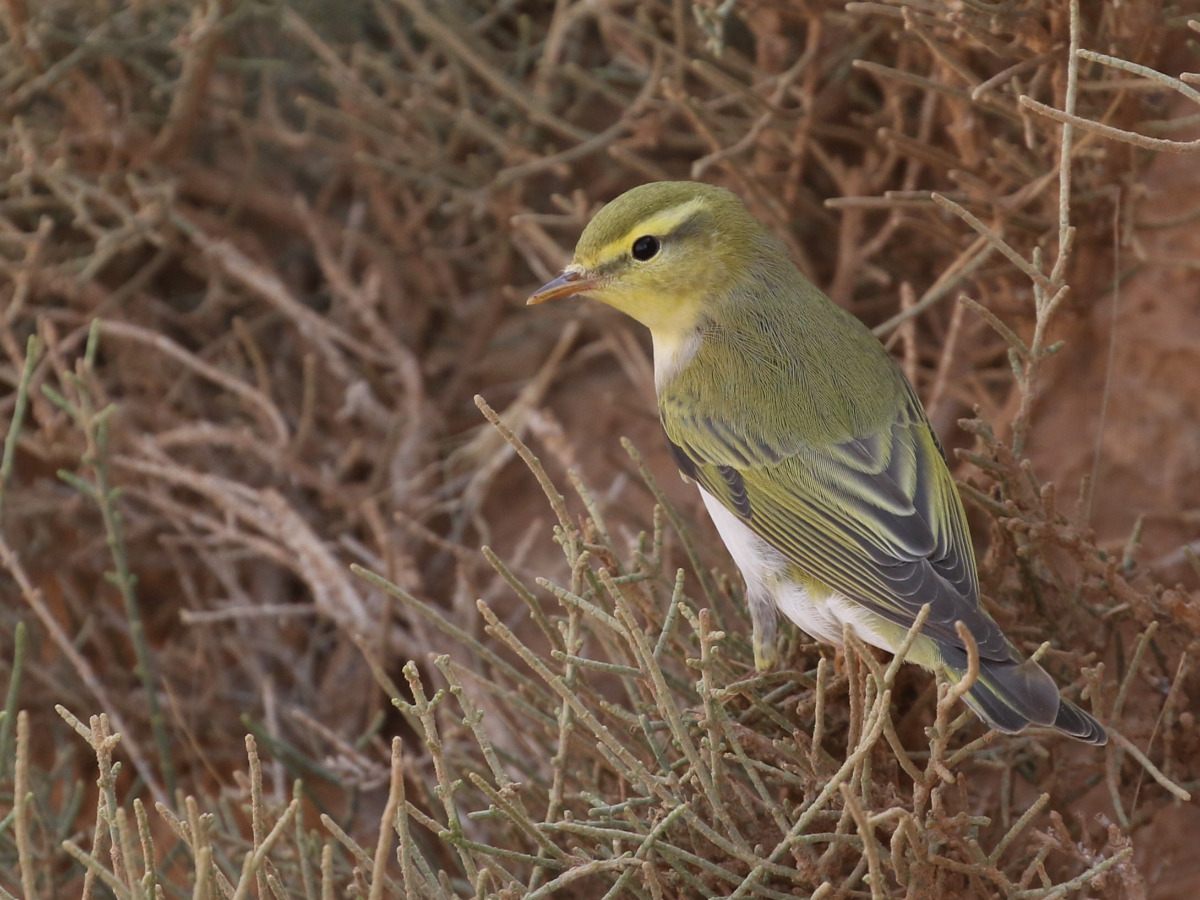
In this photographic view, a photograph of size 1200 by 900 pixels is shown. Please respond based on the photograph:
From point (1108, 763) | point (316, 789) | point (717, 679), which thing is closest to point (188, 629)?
point (316, 789)

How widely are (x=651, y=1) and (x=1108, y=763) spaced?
2322mm

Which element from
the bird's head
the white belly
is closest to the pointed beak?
the bird's head

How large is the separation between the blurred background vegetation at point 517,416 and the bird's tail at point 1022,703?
0.09 meters

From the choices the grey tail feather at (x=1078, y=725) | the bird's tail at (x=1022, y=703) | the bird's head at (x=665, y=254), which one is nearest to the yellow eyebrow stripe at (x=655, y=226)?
the bird's head at (x=665, y=254)

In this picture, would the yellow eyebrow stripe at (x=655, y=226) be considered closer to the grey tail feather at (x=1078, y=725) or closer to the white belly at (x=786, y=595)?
the white belly at (x=786, y=595)

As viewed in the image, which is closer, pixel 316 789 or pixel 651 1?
pixel 651 1

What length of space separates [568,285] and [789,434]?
0.65 metres

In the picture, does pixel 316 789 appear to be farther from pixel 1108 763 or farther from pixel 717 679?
pixel 1108 763

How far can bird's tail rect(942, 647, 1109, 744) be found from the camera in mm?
2277

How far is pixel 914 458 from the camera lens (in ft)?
9.40

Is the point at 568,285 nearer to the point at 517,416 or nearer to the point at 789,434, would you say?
the point at 789,434

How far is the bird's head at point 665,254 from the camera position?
3.11 m

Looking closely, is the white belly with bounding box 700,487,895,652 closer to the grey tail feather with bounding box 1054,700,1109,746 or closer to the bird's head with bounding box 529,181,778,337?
the grey tail feather with bounding box 1054,700,1109,746

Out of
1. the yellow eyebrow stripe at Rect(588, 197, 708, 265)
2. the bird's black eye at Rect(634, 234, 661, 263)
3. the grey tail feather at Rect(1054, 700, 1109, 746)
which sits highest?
the yellow eyebrow stripe at Rect(588, 197, 708, 265)
